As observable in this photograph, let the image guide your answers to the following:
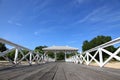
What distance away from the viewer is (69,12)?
1380cm

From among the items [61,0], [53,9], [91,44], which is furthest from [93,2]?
[91,44]

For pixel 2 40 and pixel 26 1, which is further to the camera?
pixel 26 1

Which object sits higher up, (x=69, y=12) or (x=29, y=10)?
(x=69, y=12)

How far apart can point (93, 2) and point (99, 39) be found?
24.6 m

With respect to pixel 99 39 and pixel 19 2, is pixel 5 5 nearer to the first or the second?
pixel 19 2

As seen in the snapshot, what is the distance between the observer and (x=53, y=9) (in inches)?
467

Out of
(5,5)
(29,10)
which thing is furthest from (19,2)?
(29,10)

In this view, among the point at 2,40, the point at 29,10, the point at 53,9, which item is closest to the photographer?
the point at 2,40

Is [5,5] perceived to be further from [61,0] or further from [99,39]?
[99,39]

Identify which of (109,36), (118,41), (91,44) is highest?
(109,36)

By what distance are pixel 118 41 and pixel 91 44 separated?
30854mm

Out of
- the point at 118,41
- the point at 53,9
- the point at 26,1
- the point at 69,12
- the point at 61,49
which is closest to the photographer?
the point at 118,41

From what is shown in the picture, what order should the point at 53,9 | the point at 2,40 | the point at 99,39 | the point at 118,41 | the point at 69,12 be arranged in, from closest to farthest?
the point at 118,41
the point at 2,40
the point at 53,9
the point at 69,12
the point at 99,39

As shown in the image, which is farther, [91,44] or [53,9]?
[91,44]
